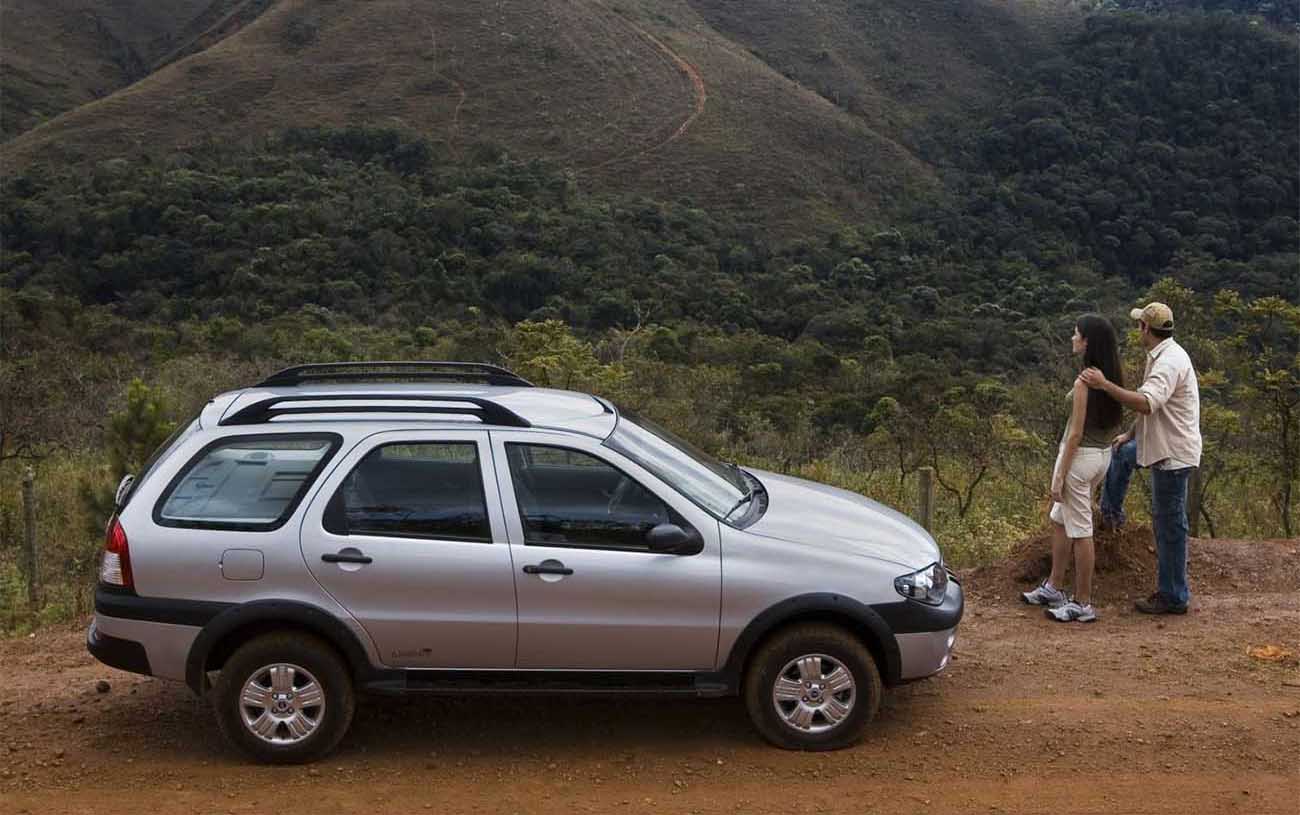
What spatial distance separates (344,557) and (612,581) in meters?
1.10

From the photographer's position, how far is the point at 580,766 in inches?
192

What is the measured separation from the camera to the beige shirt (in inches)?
248

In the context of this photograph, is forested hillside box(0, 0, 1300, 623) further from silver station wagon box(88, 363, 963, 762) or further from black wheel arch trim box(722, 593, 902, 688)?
silver station wagon box(88, 363, 963, 762)

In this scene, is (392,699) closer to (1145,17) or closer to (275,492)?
(275,492)

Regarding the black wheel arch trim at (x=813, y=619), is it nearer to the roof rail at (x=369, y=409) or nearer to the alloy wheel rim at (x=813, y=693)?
the alloy wheel rim at (x=813, y=693)

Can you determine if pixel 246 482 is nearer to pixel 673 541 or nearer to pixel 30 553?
pixel 673 541

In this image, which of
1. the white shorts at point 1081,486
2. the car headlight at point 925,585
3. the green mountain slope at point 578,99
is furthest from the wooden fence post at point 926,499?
the green mountain slope at point 578,99

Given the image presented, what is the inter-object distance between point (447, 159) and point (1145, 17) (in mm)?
39433

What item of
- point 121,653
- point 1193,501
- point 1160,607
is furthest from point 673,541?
point 1193,501

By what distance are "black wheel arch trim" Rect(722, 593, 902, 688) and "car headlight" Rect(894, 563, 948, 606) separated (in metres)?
0.18

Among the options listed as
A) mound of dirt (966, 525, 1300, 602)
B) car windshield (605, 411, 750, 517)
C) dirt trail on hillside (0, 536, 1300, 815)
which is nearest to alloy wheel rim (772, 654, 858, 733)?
dirt trail on hillside (0, 536, 1300, 815)

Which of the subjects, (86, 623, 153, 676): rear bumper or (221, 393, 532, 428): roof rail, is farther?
(221, 393, 532, 428): roof rail

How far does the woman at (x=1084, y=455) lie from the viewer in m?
6.25

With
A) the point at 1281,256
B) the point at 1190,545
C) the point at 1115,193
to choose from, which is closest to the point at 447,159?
the point at 1115,193
